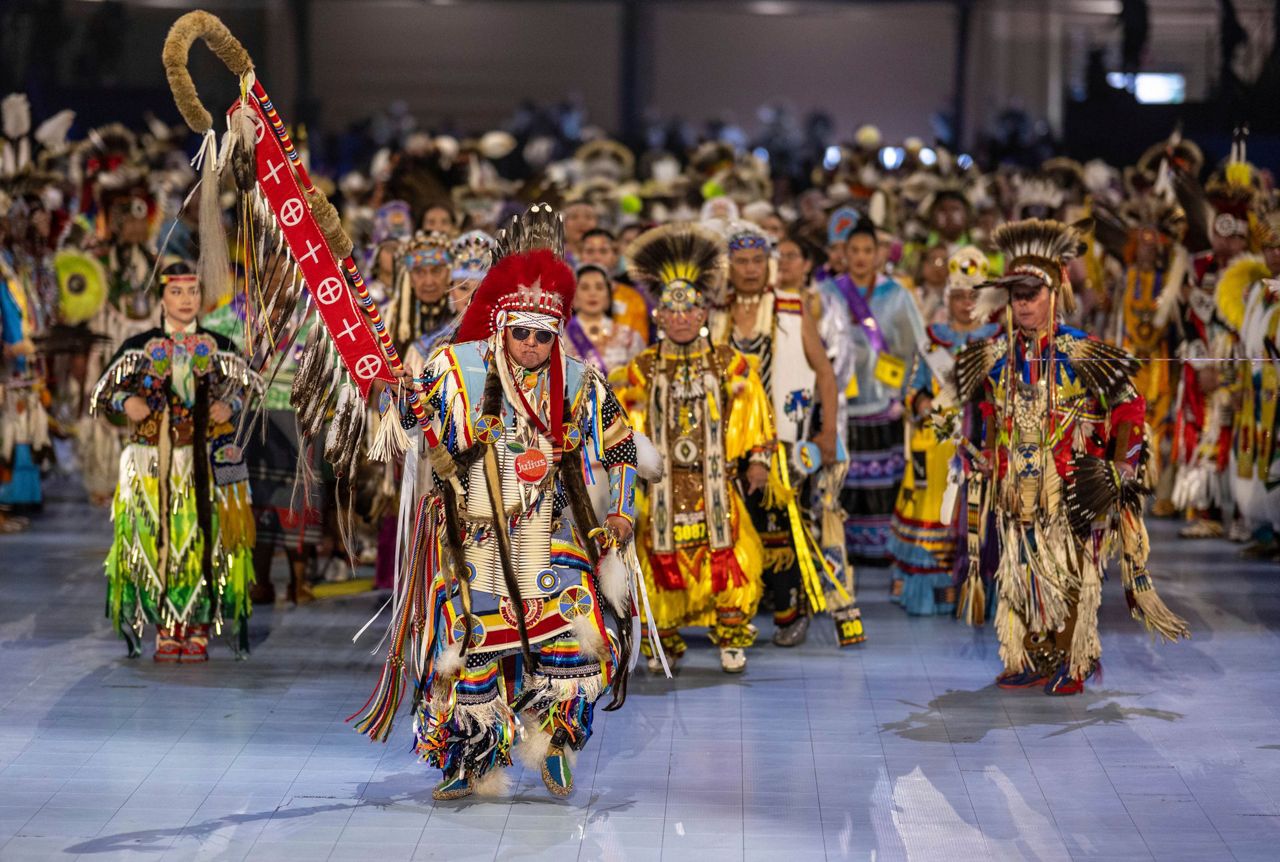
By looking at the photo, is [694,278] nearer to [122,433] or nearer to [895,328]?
[895,328]

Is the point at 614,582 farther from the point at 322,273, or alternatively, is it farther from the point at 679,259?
the point at 679,259

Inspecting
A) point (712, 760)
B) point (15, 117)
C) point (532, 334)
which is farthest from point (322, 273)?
point (15, 117)

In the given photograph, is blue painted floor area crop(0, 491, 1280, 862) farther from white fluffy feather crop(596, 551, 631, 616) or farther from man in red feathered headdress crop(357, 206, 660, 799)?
white fluffy feather crop(596, 551, 631, 616)

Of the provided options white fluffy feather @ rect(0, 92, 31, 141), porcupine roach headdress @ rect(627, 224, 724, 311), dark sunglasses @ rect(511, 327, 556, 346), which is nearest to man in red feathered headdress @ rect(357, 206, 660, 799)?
dark sunglasses @ rect(511, 327, 556, 346)

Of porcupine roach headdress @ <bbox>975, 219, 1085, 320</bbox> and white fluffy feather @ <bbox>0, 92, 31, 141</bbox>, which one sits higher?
white fluffy feather @ <bbox>0, 92, 31, 141</bbox>

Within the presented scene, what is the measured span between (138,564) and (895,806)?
2989 mm

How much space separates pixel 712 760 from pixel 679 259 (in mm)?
1933

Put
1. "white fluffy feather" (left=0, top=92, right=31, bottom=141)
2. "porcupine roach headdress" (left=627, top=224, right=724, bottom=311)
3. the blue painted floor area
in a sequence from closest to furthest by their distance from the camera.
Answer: the blue painted floor area < "porcupine roach headdress" (left=627, top=224, right=724, bottom=311) < "white fluffy feather" (left=0, top=92, right=31, bottom=141)

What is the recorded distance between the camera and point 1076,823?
4664mm

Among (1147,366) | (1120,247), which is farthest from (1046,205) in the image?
(1147,366)

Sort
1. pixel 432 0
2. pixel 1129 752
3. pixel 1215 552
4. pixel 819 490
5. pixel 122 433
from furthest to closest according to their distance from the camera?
pixel 432 0 → pixel 122 433 → pixel 1215 552 → pixel 819 490 → pixel 1129 752

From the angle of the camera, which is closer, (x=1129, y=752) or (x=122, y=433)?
(x=1129, y=752)

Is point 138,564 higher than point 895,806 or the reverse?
higher

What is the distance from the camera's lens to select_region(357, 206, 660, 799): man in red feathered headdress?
4770mm
